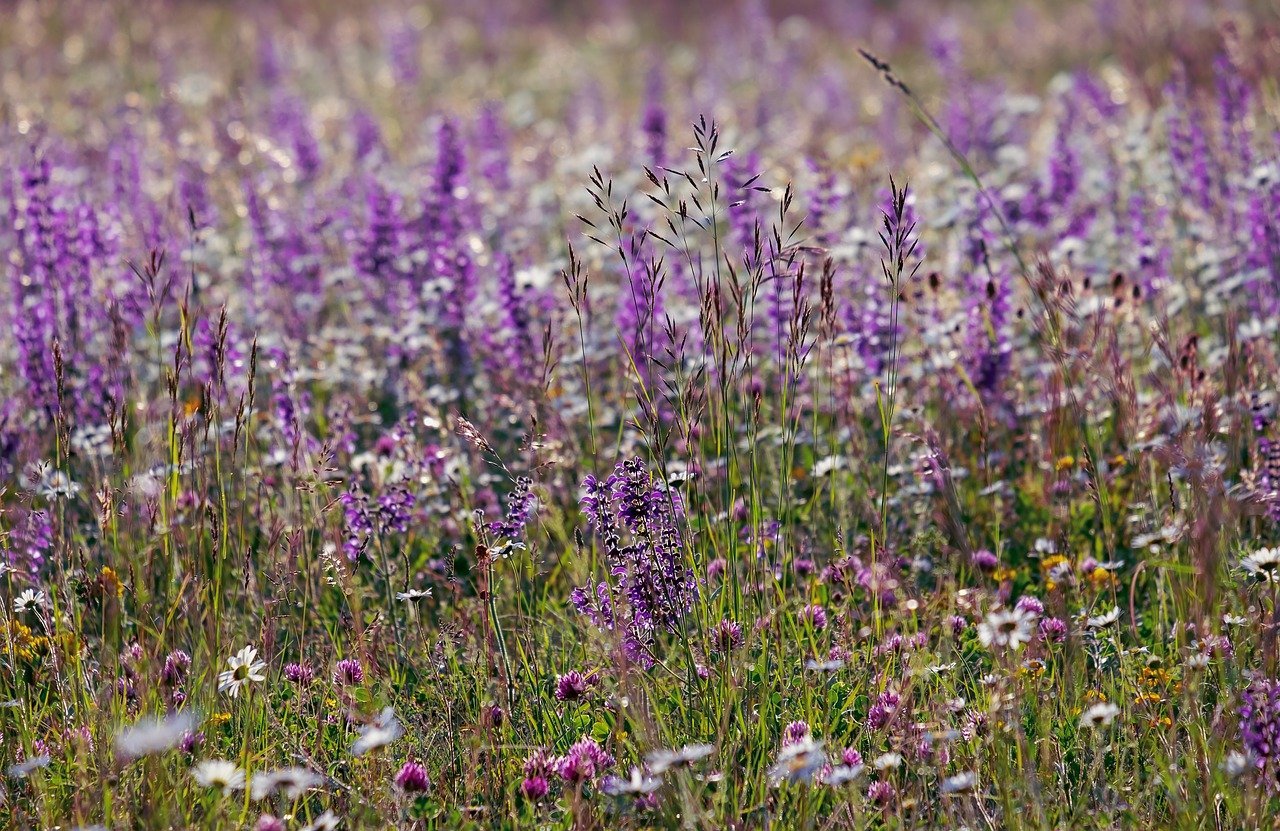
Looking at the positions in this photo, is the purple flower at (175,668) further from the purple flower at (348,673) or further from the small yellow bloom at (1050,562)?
the small yellow bloom at (1050,562)

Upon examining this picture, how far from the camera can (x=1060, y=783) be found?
→ 94.3 inches

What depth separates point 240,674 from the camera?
2627mm

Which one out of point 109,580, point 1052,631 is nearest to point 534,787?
point 109,580

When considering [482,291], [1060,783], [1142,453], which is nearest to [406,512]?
[1060,783]

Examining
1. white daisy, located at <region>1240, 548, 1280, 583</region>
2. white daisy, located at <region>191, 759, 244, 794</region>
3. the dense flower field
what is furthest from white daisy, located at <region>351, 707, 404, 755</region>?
white daisy, located at <region>1240, 548, 1280, 583</region>

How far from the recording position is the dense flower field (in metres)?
2.40

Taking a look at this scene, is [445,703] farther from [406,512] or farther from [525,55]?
[525,55]

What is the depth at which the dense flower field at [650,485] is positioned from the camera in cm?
240

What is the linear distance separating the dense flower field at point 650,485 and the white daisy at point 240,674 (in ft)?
0.04

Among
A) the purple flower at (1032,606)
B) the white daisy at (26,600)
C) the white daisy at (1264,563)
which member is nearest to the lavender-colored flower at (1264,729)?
the white daisy at (1264,563)

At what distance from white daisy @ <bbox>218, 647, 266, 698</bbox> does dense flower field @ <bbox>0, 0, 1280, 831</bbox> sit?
13 mm

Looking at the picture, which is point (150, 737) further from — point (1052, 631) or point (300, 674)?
point (1052, 631)

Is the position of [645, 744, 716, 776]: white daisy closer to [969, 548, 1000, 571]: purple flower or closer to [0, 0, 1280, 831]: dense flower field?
[0, 0, 1280, 831]: dense flower field

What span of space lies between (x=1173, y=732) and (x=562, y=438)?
1827 millimetres
